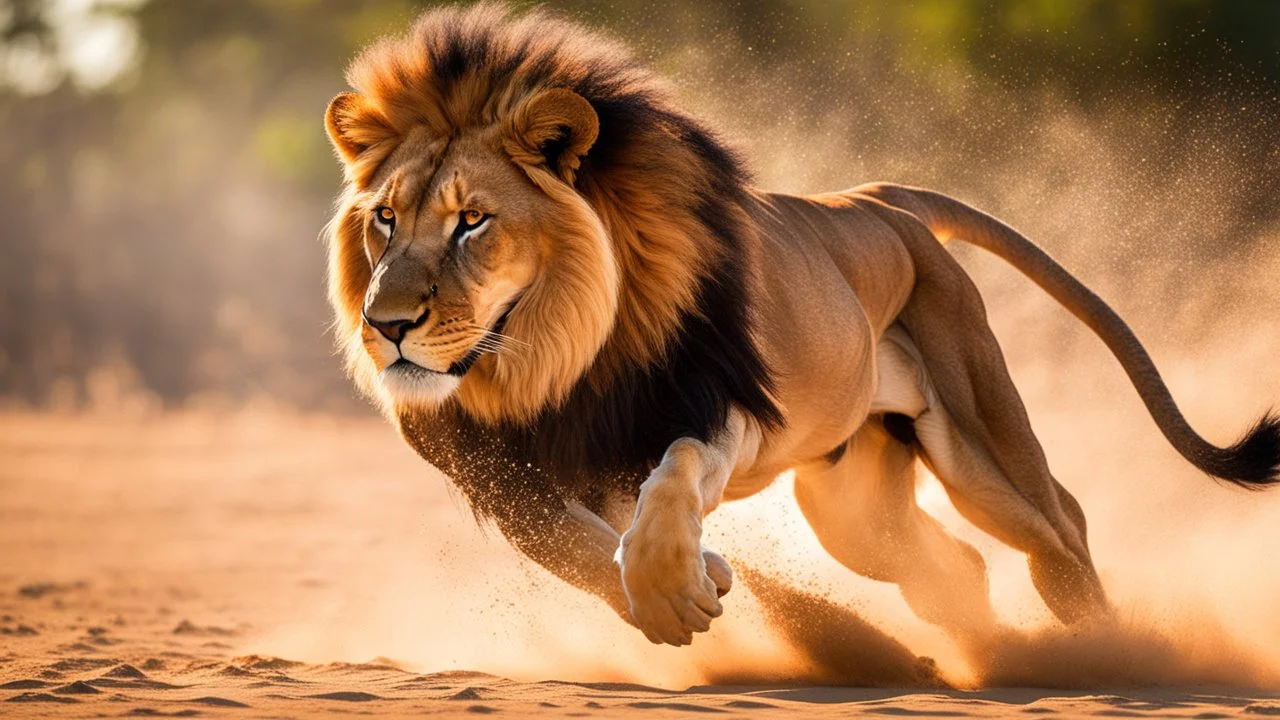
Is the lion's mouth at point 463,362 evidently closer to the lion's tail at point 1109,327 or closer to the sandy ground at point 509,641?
the sandy ground at point 509,641

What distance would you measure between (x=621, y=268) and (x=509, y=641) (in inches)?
78.3

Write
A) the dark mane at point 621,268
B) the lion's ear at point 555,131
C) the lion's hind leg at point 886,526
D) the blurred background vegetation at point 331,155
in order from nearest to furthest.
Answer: the lion's ear at point 555,131
the dark mane at point 621,268
the lion's hind leg at point 886,526
the blurred background vegetation at point 331,155

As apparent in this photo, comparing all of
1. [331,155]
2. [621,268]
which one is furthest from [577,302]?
[331,155]

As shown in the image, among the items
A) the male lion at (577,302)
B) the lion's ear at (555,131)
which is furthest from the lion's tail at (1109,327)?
the lion's ear at (555,131)

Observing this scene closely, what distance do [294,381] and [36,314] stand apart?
3371 millimetres

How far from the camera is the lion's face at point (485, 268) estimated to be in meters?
4.17

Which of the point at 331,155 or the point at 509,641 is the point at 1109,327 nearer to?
the point at 509,641

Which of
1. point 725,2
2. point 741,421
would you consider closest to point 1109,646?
point 741,421

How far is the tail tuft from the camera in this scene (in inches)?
217

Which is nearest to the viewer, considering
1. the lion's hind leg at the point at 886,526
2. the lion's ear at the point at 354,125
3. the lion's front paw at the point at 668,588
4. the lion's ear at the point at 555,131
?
the lion's front paw at the point at 668,588

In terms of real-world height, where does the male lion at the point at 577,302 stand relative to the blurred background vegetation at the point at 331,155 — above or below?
below

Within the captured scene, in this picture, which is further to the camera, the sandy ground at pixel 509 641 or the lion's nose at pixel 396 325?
the sandy ground at pixel 509 641

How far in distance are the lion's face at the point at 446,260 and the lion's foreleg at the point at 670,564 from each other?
1.84ft

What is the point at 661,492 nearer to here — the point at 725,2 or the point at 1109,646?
the point at 1109,646
